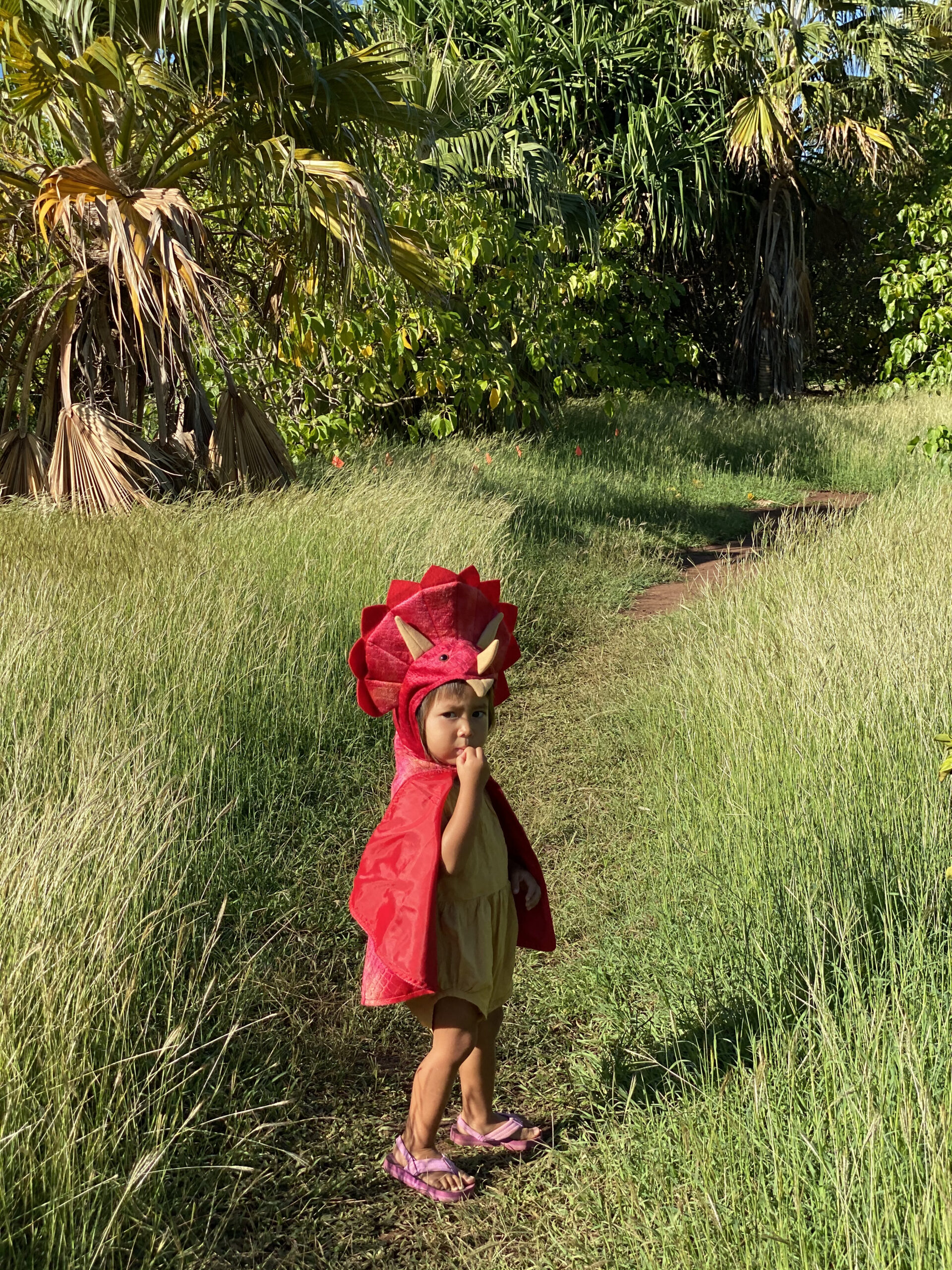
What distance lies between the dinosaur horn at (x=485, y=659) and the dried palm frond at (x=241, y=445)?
5.50 metres

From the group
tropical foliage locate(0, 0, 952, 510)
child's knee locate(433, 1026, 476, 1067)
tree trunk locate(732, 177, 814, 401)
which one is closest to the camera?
child's knee locate(433, 1026, 476, 1067)

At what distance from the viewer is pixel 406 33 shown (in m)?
11.3

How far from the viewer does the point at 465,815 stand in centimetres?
224

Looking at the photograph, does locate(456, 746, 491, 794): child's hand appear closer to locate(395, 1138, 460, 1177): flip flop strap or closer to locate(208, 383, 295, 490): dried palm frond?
locate(395, 1138, 460, 1177): flip flop strap

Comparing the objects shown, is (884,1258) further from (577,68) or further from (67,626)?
(577,68)

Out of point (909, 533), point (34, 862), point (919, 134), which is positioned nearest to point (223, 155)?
point (909, 533)

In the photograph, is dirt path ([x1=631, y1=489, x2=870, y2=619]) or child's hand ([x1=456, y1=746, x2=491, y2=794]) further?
dirt path ([x1=631, y1=489, x2=870, y2=619])

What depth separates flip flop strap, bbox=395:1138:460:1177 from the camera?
2389mm

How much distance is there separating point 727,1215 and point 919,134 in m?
18.3

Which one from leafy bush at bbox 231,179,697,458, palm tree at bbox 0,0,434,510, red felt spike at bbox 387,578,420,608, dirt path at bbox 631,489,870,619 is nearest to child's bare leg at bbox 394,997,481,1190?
red felt spike at bbox 387,578,420,608

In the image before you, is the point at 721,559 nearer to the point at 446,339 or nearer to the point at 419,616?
the point at 446,339

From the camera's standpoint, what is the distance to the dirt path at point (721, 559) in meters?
7.43

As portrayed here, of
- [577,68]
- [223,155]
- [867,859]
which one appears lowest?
[867,859]

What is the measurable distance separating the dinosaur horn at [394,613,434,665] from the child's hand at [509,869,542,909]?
22.6 inches
